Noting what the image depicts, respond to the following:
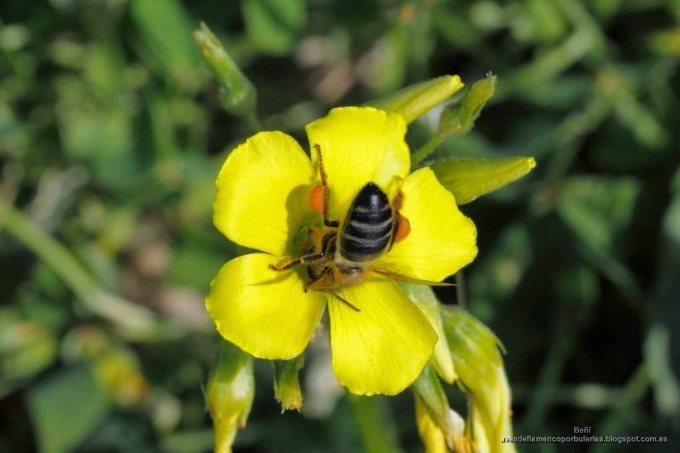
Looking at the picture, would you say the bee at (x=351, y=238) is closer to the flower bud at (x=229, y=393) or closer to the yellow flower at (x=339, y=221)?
the yellow flower at (x=339, y=221)

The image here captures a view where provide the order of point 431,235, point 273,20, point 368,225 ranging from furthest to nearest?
point 273,20, point 431,235, point 368,225

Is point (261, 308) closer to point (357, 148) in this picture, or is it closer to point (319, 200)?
point (319, 200)

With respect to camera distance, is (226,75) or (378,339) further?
(226,75)

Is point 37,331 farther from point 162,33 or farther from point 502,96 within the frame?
point 502,96

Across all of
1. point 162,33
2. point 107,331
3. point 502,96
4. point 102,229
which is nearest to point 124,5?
point 162,33

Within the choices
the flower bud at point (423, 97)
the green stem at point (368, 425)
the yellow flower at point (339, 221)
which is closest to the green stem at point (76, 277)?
the green stem at point (368, 425)

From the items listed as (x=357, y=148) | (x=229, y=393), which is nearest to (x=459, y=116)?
(x=357, y=148)

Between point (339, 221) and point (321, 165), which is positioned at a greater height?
point (321, 165)

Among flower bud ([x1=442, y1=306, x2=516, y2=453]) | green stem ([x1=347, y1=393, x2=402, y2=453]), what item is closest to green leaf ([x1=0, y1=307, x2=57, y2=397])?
green stem ([x1=347, y1=393, x2=402, y2=453])
